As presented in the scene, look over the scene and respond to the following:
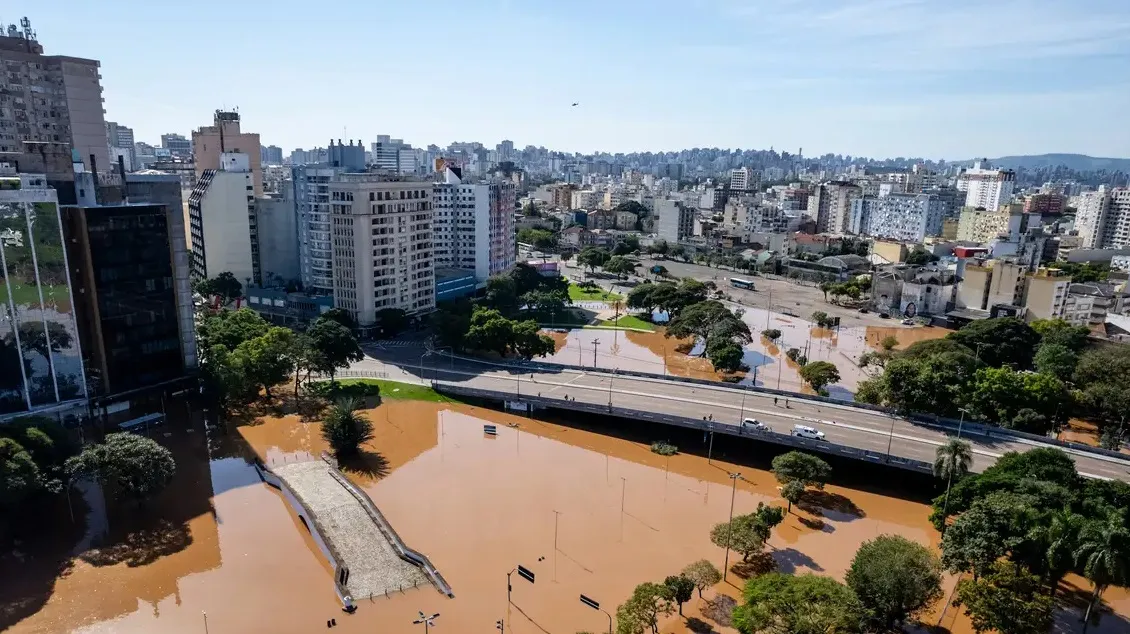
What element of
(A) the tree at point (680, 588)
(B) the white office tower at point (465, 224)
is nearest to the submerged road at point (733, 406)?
(A) the tree at point (680, 588)

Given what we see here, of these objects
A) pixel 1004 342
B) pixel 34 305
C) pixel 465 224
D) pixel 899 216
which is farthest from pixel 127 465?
pixel 899 216

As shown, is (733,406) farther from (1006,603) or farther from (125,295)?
(125,295)

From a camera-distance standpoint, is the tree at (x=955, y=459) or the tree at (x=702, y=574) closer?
the tree at (x=702, y=574)

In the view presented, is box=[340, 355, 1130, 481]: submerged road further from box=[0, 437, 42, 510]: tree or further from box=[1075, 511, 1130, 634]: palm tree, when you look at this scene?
box=[0, 437, 42, 510]: tree

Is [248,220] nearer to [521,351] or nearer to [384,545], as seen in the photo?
[521,351]

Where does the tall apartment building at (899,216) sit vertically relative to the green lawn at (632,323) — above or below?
above

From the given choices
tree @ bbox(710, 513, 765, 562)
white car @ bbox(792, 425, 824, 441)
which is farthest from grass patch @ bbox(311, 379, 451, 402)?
tree @ bbox(710, 513, 765, 562)

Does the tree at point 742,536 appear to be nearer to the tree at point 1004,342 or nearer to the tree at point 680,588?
the tree at point 680,588
